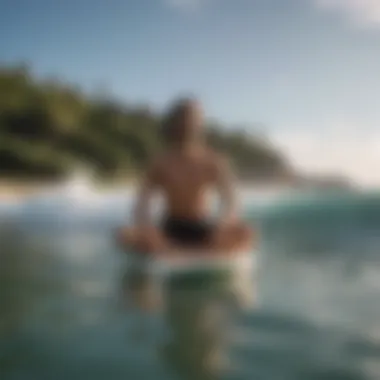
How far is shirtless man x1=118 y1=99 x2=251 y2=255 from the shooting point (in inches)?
50.2

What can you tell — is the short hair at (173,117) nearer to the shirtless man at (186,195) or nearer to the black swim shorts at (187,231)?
the shirtless man at (186,195)

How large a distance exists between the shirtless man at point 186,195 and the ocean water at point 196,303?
54 mm

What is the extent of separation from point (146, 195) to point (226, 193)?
16 cm

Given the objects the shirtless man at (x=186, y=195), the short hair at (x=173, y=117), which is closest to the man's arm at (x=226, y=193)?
the shirtless man at (x=186, y=195)

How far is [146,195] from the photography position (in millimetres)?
1293

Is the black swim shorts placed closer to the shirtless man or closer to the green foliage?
the shirtless man

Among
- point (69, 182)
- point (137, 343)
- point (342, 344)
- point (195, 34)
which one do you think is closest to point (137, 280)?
point (137, 343)

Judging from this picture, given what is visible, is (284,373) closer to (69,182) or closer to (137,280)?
(137,280)

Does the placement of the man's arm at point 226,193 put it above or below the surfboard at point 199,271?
above

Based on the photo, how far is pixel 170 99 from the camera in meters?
1.33

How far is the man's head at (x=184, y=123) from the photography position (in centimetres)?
129

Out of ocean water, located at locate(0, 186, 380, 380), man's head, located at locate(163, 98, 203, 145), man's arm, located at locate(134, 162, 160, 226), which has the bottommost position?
ocean water, located at locate(0, 186, 380, 380)

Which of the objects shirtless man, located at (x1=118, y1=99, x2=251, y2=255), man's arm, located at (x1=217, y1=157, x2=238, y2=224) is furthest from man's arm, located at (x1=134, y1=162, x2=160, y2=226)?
man's arm, located at (x1=217, y1=157, x2=238, y2=224)

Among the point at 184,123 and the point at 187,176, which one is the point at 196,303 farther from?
the point at 184,123
